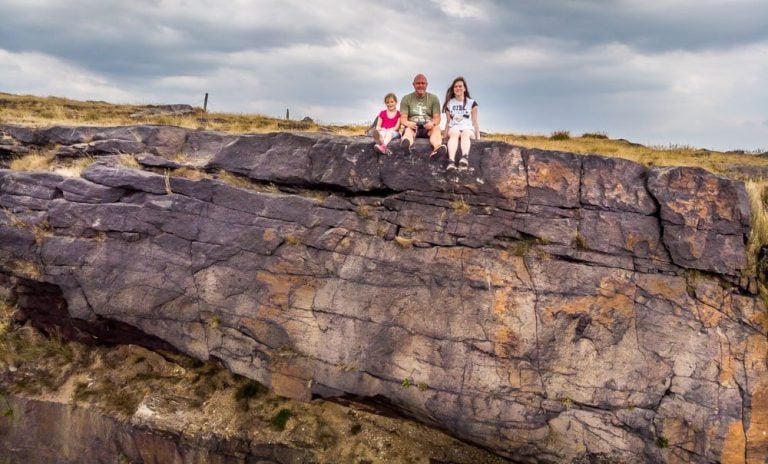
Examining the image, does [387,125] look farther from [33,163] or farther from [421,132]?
[33,163]

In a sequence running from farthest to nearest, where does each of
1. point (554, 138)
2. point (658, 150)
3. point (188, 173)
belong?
point (554, 138)
point (658, 150)
point (188, 173)

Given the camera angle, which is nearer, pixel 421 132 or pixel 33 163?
pixel 421 132

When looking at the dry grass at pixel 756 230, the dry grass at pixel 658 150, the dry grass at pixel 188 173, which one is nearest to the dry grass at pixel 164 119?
the dry grass at pixel 188 173

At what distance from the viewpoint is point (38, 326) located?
10.5 metres

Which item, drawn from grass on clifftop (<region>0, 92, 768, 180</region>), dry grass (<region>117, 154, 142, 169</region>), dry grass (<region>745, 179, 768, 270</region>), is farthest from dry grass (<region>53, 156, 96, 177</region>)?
dry grass (<region>745, 179, 768, 270</region>)

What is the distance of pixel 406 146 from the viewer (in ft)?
29.1

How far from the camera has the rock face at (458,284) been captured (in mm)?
7941

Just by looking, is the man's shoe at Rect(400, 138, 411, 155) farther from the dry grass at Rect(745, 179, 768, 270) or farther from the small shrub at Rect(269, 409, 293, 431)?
the dry grass at Rect(745, 179, 768, 270)

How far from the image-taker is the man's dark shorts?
9.40m

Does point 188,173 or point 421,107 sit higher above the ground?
point 421,107

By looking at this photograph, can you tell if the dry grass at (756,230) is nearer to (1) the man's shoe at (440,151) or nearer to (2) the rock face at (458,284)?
(2) the rock face at (458,284)

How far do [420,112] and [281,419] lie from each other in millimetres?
6018

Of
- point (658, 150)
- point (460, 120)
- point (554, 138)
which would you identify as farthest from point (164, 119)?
point (658, 150)

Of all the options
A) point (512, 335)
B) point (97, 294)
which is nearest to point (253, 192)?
point (97, 294)
